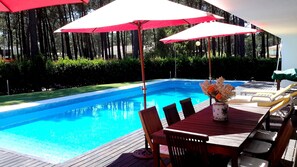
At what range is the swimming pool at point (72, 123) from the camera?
6.49m

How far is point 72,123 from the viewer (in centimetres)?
873

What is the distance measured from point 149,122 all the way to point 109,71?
42.9 feet

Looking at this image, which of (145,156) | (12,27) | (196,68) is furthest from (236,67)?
(12,27)

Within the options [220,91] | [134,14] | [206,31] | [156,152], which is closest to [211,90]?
[220,91]

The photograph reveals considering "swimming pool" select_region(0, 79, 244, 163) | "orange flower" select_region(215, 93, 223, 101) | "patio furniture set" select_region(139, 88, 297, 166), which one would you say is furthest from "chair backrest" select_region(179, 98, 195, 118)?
"swimming pool" select_region(0, 79, 244, 163)

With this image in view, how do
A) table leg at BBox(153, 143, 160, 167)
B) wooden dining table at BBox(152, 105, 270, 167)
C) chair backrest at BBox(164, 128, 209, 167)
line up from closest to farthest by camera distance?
chair backrest at BBox(164, 128, 209, 167)
wooden dining table at BBox(152, 105, 270, 167)
table leg at BBox(153, 143, 160, 167)

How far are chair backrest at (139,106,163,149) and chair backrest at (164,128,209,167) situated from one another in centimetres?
67

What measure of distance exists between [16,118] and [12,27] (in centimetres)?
2636

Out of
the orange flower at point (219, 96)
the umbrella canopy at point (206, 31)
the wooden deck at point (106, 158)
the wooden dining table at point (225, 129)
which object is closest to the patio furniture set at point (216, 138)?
the wooden dining table at point (225, 129)

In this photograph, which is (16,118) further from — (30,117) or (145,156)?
(145,156)

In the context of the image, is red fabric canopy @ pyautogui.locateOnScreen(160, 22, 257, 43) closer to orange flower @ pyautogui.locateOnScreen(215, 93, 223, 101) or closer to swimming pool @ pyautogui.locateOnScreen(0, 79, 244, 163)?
swimming pool @ pyautogui.locateOnScreen(0, 79, 244, 163)

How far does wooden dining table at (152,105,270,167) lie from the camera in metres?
2.79

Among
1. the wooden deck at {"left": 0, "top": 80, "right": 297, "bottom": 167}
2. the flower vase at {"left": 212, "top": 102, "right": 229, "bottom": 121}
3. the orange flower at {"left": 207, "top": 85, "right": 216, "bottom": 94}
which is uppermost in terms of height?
the orange flower at {"left": 207, "top": 85, "right": 216, "bottom": 94}

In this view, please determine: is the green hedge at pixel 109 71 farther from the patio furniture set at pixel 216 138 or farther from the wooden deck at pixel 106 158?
the patio furniture set at pixel 216 138
